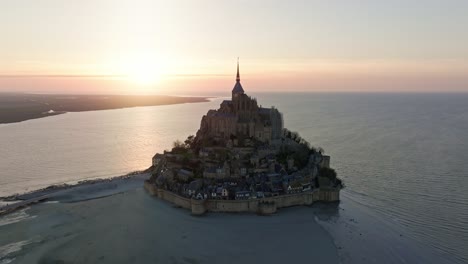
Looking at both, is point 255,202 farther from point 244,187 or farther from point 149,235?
point 149,235

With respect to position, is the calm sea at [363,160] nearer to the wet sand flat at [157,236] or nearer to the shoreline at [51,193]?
the shoreline at [51,193]

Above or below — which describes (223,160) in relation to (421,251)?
above

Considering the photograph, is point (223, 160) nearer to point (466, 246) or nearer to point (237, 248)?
point (237, 248)

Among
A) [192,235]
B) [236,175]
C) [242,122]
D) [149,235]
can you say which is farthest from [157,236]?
[242,122]

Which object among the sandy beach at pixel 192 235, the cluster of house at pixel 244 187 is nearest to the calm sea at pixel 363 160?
the sandy beach at pixel 192 235

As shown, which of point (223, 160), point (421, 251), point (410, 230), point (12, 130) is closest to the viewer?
point (421, 251)

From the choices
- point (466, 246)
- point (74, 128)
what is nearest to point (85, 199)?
point (466, 246)
